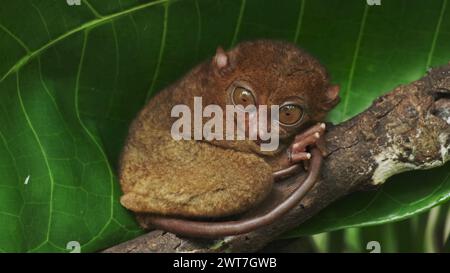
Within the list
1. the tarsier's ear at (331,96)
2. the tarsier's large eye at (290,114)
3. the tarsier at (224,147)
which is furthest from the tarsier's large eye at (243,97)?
the tarsier's ear at (331,96)

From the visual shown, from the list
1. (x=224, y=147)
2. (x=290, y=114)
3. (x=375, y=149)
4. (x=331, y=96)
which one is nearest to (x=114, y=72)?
(x=224, y=147)

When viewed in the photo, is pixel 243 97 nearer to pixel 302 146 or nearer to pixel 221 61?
pixel 221 61

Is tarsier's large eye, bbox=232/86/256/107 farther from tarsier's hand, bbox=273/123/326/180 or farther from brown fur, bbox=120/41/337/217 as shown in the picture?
tarsier's hand, bbox=273/123/326/180

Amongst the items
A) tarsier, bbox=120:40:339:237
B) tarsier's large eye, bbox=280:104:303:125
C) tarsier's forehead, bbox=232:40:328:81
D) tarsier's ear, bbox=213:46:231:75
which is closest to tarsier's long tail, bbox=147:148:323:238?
tarsier, bbox=120:40:339:237

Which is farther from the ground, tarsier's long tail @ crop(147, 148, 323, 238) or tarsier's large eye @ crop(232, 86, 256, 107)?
tarsier's large eye @ crop(232, 86, 256, 107)

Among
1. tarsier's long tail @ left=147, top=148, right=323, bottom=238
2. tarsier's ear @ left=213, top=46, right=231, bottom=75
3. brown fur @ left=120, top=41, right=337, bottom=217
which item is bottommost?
tarsier's long tail @ left=147, top=148, right=323, bottom=238

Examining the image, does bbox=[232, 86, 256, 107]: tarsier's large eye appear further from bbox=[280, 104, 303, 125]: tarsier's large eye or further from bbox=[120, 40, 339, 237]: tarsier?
bbox=[280, 104, 303, 125]: tarsier's large eye
